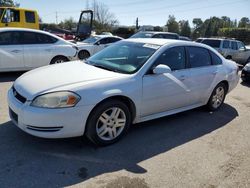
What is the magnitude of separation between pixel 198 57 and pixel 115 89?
227cm

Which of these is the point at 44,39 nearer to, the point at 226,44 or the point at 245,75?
the point at 245,75

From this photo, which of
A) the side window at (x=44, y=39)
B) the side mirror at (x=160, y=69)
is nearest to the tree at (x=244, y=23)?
the side window at (x=44, y=39)

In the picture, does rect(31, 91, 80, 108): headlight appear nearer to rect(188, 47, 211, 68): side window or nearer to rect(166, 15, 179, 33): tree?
rect(188, 47, 211, 68): side window

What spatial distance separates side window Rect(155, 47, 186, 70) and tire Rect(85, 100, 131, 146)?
1047 millimetres

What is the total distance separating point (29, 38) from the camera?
28.4ft

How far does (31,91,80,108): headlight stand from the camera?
3.61 m

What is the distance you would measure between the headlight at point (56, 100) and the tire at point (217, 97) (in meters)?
3.34

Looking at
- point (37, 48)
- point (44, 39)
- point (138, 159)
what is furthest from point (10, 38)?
point (138, 159)

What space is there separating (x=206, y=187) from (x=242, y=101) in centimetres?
453

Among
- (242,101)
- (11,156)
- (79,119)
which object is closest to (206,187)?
(79,119)

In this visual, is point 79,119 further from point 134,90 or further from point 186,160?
point 186,160

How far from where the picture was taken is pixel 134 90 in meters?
4.23

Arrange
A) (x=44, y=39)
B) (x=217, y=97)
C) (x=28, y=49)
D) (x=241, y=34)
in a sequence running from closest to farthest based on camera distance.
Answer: (x=217, y=97) → (x=28, y=49) → (x=44, y=39) → (x=241, y=34)

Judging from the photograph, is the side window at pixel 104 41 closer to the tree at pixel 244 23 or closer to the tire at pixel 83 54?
the tire at pixel 83 54
